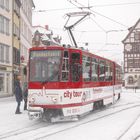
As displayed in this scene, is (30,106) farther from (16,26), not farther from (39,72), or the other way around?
(16,26)

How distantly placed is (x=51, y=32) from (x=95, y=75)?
70.0 m

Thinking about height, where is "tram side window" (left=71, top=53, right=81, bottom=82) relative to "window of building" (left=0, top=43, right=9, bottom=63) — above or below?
below

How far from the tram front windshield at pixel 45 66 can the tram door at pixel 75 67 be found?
2.25ft

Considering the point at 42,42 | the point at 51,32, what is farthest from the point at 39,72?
the point at 51,32

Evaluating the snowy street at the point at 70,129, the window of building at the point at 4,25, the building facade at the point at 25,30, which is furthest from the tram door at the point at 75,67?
the building facade at the point at 25,30

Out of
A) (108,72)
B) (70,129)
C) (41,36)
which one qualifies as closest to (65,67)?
(70,129)

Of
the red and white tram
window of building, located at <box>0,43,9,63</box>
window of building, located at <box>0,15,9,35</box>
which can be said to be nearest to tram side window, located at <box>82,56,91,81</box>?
the red and white tram

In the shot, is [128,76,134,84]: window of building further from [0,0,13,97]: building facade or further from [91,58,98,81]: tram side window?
[91,58,98,81]: tram side window

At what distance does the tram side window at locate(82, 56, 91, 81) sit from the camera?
60.1 feet

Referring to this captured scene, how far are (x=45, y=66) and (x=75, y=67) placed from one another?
1238 millimetres

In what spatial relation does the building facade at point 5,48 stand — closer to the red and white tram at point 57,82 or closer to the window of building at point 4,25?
the window of building at point 4,25

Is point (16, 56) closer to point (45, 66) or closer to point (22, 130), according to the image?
point (45, 66)

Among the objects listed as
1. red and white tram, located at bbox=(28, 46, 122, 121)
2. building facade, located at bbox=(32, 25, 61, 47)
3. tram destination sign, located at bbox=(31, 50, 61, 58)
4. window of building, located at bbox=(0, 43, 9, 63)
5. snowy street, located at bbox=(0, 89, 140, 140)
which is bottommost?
snowy street, located at bbox=(0, 89, 140, 140)

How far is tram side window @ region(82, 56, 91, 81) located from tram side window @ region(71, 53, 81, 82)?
0.60m
